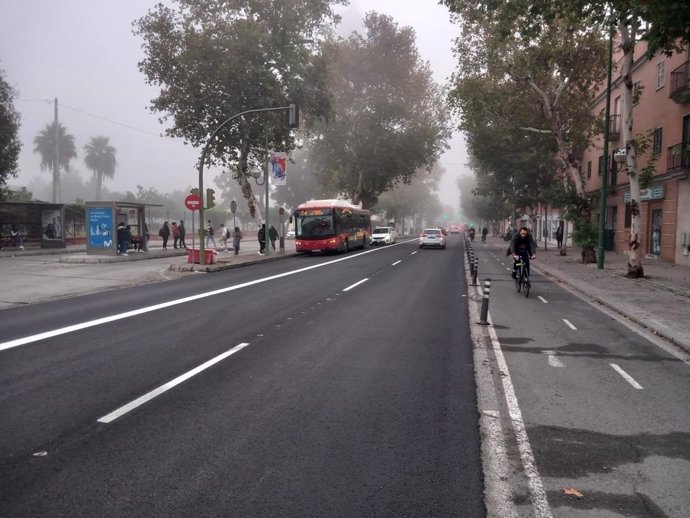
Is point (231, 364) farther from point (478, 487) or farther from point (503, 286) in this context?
point (503, 286)

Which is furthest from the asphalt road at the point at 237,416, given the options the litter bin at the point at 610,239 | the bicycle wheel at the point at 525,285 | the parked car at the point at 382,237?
the parked car at the point at 382,237

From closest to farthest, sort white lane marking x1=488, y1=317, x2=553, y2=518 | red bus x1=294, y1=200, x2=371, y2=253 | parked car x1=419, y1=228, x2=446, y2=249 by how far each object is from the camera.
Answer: white lane marking x1=488, y1=317, x2=553, y2=518, red bus x1=294, y1=200, x2=371, y2=253, parked car x1=419, y1=228, x2=446, y2=249

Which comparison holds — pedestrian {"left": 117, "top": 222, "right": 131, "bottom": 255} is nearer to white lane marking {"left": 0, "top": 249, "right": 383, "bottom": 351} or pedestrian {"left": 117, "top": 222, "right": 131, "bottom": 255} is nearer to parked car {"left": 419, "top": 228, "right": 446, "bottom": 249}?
white lane marking {"left": 0, "top": 249, "right": 383, "bottom": 351}

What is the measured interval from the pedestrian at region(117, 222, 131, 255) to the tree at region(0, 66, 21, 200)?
11.6 metres

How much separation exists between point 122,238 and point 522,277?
1906cm

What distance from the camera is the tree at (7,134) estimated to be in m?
30.5

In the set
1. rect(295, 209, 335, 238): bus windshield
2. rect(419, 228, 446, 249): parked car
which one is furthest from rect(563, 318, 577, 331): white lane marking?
rect(419, 228, 446, 249): parked car

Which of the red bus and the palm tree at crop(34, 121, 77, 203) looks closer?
the red bus

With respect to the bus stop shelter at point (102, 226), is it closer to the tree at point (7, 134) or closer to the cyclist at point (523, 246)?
the tree at point (7, 134)

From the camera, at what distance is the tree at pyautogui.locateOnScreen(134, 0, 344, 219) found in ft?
95.2

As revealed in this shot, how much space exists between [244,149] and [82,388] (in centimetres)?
2708

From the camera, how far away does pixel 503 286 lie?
16.4m

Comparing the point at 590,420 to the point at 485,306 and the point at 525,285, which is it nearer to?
the point at 485,306

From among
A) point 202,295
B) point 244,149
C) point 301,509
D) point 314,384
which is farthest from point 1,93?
point 301,509
